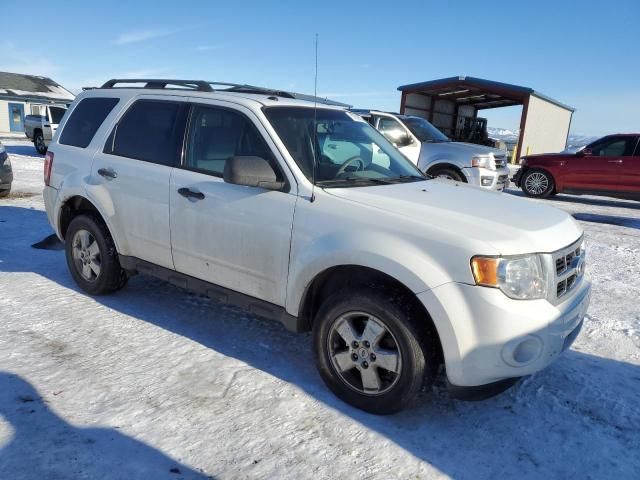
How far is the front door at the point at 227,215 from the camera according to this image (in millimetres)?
3297

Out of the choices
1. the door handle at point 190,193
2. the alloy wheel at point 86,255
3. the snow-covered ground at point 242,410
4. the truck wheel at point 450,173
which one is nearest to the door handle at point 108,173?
the alloy wheel at point 86,255

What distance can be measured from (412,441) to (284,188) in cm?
172

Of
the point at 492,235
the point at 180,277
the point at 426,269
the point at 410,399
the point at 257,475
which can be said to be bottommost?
the point at 257,475

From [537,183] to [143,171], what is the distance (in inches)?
464

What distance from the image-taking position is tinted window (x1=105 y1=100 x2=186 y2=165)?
13.0 ft

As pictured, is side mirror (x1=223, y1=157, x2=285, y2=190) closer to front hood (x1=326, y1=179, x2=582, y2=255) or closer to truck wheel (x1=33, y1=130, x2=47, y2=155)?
front hood (x1=326, y1=179, x2=582, y2=255)

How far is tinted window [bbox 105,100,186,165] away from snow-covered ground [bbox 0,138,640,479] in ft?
4.56

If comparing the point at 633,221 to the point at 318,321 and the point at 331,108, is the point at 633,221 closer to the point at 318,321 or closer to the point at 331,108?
the point at 331,108

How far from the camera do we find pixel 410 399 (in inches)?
113

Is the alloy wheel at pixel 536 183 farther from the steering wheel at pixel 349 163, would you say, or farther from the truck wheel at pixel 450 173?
the steering wheel at pixel 349 163

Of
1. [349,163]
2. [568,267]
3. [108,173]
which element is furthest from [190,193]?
[568,267]

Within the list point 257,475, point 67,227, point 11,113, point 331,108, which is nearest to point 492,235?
point 257,475

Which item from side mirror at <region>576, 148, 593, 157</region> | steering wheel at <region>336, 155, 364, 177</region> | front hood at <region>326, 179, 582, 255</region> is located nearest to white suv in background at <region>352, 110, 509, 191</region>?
side mirror at <region>576, 148, 593, 157</region>

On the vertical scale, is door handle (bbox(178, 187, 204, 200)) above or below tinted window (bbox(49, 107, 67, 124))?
below
